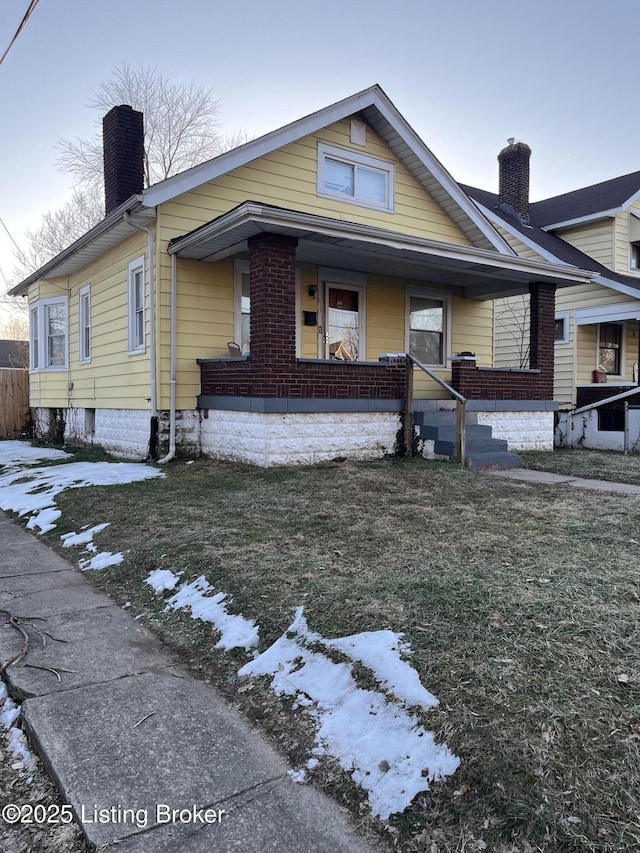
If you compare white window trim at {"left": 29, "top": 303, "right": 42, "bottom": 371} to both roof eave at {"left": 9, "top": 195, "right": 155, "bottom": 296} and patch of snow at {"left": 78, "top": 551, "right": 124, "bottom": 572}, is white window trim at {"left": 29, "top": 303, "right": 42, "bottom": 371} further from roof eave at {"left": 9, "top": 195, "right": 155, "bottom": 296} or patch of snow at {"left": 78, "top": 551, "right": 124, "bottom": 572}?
patch of snow at {"left": 78, "top": 551, "right": 124, "bottom": 572}

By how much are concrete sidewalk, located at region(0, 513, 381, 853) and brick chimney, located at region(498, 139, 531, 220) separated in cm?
1864

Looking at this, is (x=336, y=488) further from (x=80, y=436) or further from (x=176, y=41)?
Result: (x=176, y=41)

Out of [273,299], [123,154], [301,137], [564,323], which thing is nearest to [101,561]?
[273,299]

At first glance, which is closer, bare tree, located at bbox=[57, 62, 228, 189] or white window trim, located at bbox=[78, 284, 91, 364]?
white window trim, located at bbox=[78, 284, 91, 364]

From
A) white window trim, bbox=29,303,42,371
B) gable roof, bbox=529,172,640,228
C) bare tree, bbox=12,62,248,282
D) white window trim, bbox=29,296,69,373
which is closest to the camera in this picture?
white window trim, bbox=29,296,69,373

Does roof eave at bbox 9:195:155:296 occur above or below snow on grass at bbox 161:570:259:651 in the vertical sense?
above

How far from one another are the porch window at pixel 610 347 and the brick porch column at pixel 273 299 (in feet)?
39.9

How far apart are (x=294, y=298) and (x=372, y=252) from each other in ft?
6.60

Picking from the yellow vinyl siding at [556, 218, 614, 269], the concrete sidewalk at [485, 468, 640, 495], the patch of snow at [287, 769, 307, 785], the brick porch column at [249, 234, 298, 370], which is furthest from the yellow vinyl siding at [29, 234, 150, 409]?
the yellow vinyl siding at [556, 218, 614, 269]

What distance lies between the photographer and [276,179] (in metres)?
10.7

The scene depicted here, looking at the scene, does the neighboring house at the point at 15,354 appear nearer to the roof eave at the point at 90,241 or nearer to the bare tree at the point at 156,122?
the bare tree at the point at 156,122

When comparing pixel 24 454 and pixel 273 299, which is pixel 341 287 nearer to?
pixel 273 299

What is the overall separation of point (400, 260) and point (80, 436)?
824 centimetres

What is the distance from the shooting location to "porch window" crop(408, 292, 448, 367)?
12.6 m
